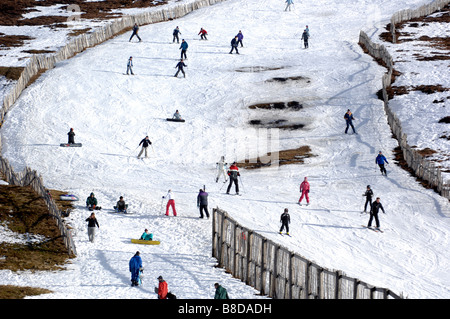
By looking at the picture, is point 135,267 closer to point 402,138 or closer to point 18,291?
point 18,291

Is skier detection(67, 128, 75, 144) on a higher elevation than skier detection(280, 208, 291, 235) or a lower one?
higher

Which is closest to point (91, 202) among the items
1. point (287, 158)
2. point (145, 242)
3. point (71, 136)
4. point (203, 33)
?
point (145, 242)

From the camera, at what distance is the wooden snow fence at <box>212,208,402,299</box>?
16.1 m

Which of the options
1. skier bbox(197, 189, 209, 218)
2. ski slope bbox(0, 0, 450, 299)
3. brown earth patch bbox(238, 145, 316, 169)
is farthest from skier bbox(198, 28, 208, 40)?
skier bbox(197, 189, 209, 218)

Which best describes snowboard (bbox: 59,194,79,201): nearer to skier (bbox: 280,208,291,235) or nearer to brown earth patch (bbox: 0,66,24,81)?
skier (bbox: 280,208,291,235)

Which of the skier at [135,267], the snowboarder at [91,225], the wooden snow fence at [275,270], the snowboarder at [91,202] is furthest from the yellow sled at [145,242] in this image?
the skier at [135,267]

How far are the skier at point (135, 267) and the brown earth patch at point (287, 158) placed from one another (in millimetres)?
16074

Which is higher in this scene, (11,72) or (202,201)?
(11,72)

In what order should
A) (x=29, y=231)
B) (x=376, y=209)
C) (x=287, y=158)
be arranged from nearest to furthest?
(x=29, y=231) < (x=376, y=209) < (x=287, y=158)

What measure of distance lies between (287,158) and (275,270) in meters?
17.8

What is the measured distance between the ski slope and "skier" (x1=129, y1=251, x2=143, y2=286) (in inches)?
13.3

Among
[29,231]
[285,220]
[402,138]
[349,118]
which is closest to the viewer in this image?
[29,231]

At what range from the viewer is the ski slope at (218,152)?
23.0m

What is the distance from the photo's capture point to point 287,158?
3644 cm
